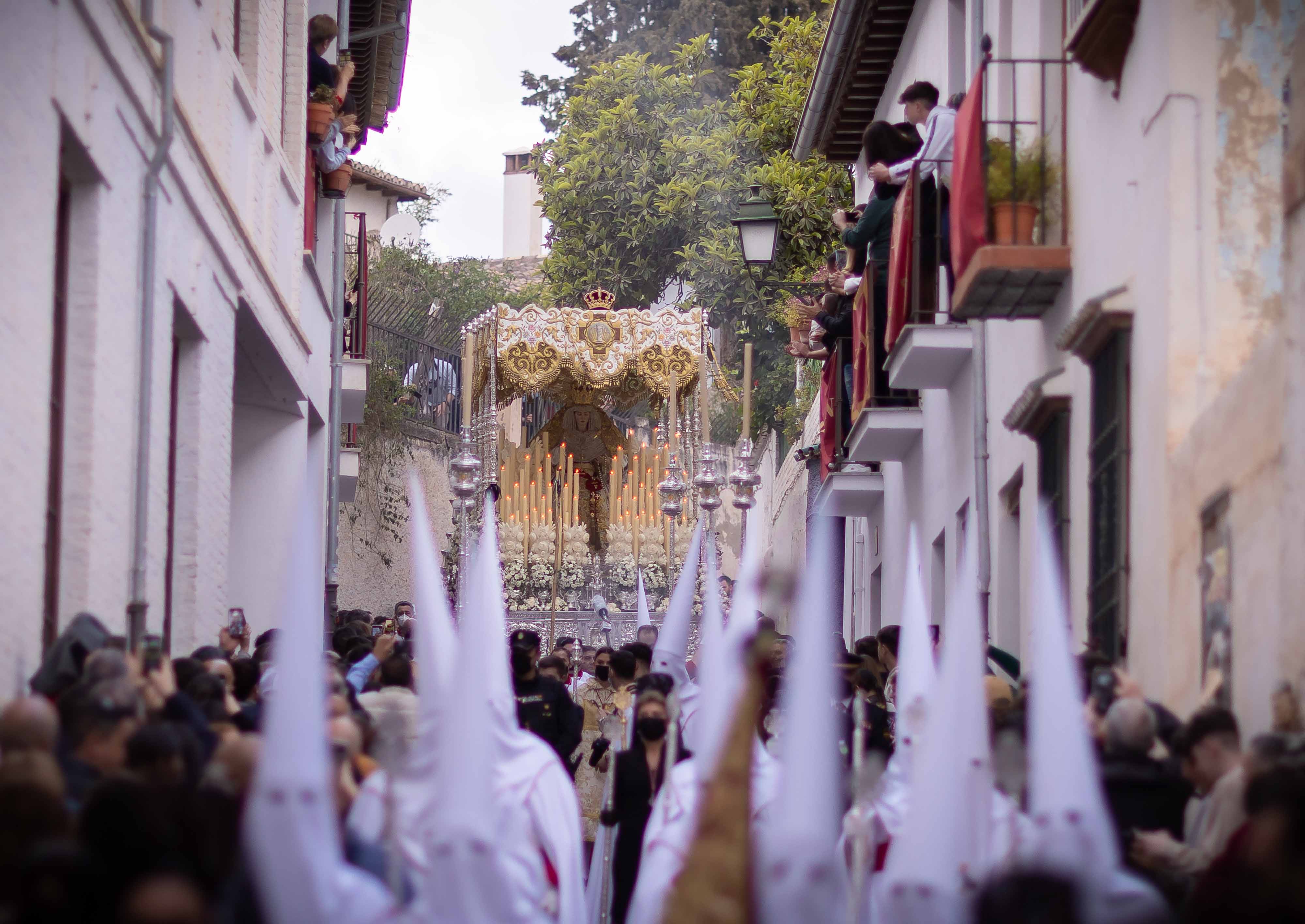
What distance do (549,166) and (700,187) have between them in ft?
12.5

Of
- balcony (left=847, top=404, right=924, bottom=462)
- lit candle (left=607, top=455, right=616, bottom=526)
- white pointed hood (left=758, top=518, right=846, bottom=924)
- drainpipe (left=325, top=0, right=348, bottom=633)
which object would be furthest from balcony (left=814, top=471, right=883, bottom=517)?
white pointed hood (left=758, top=518, right=846, bottom=924)

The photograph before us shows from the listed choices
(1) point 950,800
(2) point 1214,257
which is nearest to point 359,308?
(2) point 1214,257

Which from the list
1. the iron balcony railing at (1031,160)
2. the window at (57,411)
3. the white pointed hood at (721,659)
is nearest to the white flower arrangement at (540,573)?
the iron balcony railing at (1031,160)

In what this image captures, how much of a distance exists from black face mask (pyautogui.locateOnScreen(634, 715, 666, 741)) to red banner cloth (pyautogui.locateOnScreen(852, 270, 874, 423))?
23.9 feet

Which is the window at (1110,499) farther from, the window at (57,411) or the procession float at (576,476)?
the procession float at (576,476)

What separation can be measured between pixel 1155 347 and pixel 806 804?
468cm

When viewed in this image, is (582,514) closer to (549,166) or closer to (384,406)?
(384,406)

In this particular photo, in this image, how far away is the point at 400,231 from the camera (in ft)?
126

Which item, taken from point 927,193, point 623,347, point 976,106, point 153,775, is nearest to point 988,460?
point 927,193

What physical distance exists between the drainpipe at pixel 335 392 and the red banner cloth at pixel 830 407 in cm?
476

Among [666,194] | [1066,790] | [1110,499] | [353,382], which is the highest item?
[666,194]

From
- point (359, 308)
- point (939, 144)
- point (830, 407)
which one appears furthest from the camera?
point (359, 308)

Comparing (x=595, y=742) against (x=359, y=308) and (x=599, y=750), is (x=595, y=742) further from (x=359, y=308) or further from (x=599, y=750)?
(x=359, y=308)

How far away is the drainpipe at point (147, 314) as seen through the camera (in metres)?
10.9
